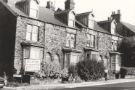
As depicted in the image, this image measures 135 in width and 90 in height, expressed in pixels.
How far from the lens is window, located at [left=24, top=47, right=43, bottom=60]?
3073 cm

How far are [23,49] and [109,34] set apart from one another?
17.7 metres

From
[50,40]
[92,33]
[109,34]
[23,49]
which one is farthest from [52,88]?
[109,34]

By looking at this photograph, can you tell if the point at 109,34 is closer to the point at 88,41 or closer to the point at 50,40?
the point at 88,41

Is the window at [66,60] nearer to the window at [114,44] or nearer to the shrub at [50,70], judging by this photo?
the shrub at [50,70]

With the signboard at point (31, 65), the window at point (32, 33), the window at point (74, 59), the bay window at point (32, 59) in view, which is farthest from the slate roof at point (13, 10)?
the window at point (74, 59)

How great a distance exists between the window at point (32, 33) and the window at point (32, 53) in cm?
136

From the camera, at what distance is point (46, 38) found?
33.5m

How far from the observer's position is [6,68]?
3014cm

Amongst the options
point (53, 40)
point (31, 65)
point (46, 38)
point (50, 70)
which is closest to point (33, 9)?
point (46, 38)

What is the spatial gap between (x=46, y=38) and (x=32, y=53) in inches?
134

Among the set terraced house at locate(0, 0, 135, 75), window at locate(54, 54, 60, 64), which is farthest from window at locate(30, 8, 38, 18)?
window at locate(54, 54, 60, 64)

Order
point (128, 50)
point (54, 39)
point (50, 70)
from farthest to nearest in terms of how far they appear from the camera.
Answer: point (128, 50) → point (54, 39) → point (50, 70)

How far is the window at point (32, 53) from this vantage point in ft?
101

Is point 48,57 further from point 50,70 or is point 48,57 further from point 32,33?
point 32,33
